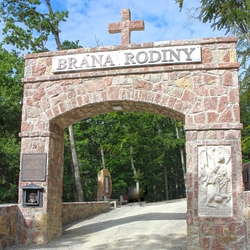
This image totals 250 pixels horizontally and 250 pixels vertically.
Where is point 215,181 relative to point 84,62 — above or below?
below

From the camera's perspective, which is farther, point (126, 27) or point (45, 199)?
point (126, 27)

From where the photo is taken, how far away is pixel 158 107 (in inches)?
285

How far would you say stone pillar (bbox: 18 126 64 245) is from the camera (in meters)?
7.01

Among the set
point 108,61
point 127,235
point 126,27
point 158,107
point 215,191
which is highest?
point 126,27

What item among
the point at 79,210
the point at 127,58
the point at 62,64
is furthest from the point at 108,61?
the point at 79,210

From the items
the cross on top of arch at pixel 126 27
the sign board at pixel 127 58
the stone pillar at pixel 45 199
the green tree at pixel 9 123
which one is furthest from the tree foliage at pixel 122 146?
the cross on top of arch at pixel 126 27

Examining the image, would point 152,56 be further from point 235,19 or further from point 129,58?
point 235,19

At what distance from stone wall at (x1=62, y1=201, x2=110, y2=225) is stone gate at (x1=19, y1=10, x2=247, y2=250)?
5.36 ft

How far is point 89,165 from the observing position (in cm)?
2214

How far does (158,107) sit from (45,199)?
3.09 m

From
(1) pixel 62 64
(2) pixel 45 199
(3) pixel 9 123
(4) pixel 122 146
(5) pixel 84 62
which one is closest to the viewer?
(2) pixel 45 199

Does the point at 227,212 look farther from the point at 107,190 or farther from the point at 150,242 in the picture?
the point at 107,190

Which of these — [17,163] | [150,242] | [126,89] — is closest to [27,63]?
[126,89]

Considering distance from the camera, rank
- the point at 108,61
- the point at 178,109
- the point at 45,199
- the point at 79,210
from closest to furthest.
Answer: the point at 178,109
the point at 45,199
the point at 108,61
the point at 79,210
